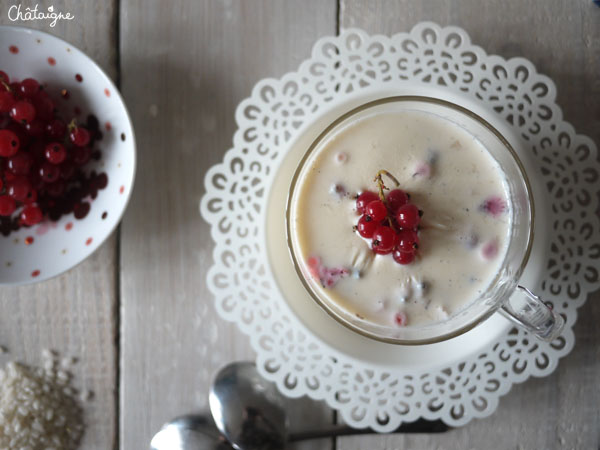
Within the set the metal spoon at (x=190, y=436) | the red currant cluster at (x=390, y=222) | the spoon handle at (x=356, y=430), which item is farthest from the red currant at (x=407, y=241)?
the metal spoon at (x=190, y=436)

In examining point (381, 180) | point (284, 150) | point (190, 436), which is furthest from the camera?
point (190, 436)

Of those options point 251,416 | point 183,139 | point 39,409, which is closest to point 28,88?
point 183,139

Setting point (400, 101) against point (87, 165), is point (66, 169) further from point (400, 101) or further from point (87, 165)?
point (400, 101)

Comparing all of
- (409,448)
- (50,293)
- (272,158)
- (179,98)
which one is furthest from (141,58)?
(409,448)

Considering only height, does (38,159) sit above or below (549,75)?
below

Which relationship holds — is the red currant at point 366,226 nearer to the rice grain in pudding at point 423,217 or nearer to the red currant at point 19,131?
the rice grain in pudding at point 423,217

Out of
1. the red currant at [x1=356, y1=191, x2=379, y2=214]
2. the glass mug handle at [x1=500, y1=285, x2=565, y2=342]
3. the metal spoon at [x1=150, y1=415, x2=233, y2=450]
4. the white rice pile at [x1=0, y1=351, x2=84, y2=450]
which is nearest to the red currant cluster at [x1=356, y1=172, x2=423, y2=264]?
the red currant at [x1=356, y1=191, x2=379, y2=214]

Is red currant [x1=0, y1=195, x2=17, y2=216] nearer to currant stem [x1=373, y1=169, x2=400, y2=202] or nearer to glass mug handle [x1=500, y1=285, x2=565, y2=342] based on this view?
currant stem [x1=373, y1=169, x2=400, y2=202]
